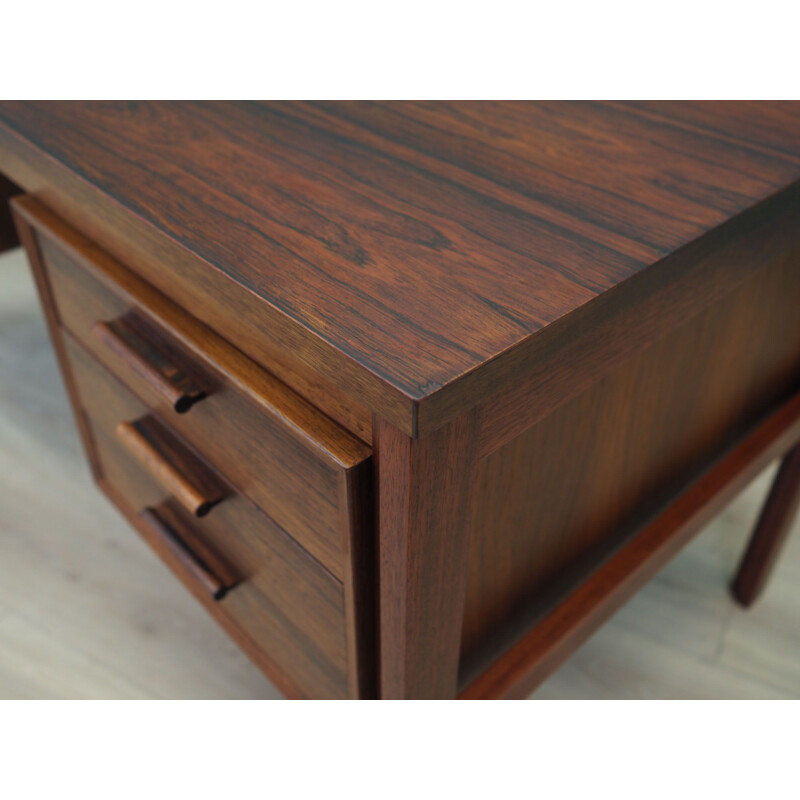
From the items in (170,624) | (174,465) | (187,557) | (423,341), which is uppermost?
(423,341)

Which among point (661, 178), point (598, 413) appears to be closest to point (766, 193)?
point (661, 178)

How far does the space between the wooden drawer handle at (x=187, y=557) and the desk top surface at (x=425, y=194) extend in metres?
0.31

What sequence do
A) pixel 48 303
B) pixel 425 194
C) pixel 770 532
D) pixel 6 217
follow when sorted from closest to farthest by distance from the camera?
pixel 425 194 → pixel 48 303 → pixel 770 532 → pixel 6 217

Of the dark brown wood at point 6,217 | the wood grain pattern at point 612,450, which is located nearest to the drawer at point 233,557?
the wood grain pattern at point 612,450

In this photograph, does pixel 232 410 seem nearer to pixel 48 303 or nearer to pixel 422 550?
pixel 422 550

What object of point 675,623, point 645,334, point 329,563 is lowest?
point 675,623

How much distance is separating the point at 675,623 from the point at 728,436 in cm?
30

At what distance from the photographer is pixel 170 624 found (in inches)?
35.0

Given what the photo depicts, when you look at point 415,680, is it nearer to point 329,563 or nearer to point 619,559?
point 329,563

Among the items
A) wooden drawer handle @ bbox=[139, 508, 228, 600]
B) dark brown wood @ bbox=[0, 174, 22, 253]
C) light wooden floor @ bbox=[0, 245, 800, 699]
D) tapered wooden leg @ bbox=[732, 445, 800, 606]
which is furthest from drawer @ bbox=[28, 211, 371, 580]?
tapered wooden leg @ bbox=[732, 445, 800, 606]

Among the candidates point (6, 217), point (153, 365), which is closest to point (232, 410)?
point (153, 365)

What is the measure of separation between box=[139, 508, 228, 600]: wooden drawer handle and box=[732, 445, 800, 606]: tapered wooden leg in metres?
0.58

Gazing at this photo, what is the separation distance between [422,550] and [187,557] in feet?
1.05

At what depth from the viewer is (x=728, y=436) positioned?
71 cm
